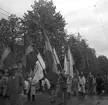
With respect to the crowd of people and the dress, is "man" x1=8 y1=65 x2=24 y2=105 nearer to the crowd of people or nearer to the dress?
the crowd of people

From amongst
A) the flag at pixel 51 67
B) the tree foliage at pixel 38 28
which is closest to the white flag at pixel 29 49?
the flag at pixel 51 67

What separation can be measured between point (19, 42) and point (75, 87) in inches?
651

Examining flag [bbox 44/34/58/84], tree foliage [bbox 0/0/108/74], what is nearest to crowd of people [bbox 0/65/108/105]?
flag [bbox 44/34/58/84]

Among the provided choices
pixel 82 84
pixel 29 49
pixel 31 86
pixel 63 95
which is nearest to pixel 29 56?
pixel 29 49

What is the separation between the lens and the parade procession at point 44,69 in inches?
343

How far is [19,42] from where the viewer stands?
34.6m

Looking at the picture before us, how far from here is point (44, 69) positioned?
1250 centimetres

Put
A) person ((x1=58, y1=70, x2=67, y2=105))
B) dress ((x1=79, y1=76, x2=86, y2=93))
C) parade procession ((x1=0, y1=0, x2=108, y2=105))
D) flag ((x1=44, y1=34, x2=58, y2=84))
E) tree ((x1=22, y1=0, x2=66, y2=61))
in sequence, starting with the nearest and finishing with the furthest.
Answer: parade procession ((x1=0, y1=0, x2=108, y2=105)) < flag ((x1=44, y1=34, x2=58, y2=84)) < person ((x1=58, y1=70, x2=67, y2=105)) < dress ((x1=79, y1=76, x2=86, y2=93)) < tree ((x1=22, y1=0, x2=66, y2=61))

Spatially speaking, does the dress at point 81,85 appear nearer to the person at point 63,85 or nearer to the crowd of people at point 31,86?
the crowd of people at point 31,86

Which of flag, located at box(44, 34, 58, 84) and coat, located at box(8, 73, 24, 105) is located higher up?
flag, located at box(44, 34, 58, 84)

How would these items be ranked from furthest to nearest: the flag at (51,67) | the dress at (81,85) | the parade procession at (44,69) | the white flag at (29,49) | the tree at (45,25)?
the tree at (45,25)
the dress at (81,85)
the flag at (51,67)
the white flag at (29,49)
the parade procession at (44,69)

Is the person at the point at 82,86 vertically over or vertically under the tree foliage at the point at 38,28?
under

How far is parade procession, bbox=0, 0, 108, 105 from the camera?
871cm

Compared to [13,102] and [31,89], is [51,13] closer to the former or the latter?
[31,89]
